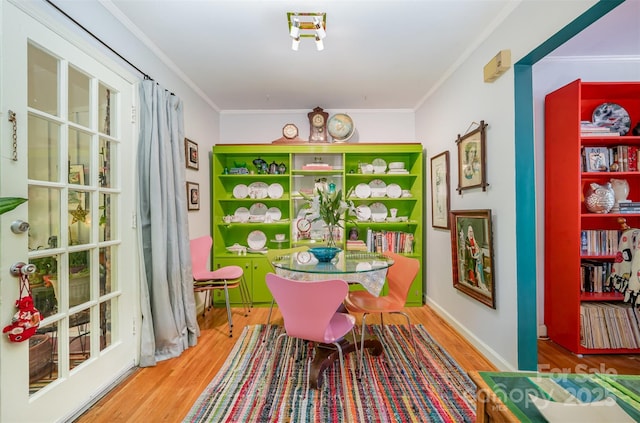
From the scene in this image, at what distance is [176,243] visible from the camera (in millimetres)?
2369

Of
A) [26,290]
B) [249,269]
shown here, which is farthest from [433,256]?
[26,290]

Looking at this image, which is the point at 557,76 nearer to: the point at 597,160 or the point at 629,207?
the point at 597,160

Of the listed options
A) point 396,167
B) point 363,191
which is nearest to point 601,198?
point 396,167

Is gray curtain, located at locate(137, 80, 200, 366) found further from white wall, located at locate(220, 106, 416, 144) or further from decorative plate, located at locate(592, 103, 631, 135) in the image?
decorative plate, located at locate(592, 103, 631, 135)

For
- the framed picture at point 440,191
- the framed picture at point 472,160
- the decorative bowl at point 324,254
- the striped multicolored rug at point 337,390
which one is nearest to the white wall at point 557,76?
the framed picture at point 472,160

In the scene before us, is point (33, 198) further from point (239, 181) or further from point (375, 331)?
point (375, 331)

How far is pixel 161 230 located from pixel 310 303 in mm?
1409

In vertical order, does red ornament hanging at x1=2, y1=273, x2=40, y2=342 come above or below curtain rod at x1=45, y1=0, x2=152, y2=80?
below

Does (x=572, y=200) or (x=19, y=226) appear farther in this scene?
(x=572, y=200)

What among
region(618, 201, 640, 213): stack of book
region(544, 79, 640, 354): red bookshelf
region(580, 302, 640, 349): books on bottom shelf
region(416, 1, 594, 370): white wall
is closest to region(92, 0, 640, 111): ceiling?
region(416, 1, 594, 370): white wall

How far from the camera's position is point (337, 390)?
1.85m

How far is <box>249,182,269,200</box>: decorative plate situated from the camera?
368 cm

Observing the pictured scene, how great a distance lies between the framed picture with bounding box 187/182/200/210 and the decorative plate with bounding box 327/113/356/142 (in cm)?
184

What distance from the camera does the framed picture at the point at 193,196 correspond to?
3040 mm
